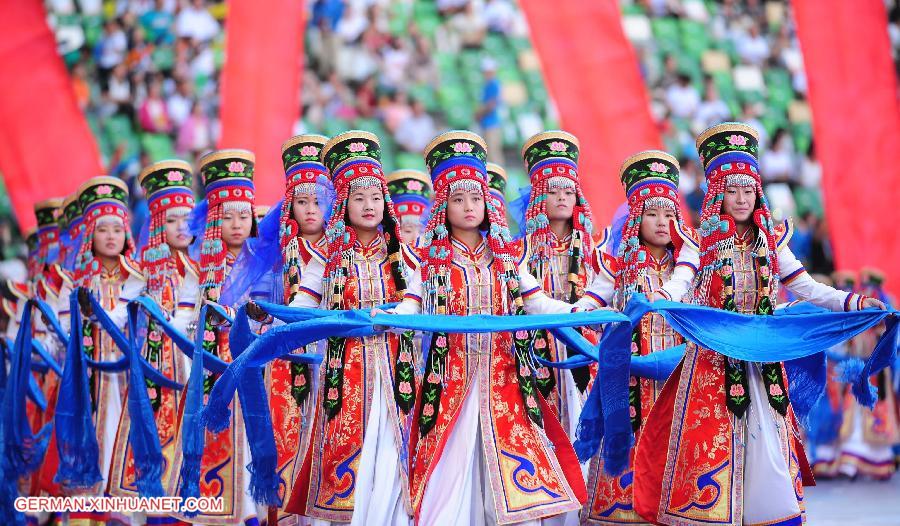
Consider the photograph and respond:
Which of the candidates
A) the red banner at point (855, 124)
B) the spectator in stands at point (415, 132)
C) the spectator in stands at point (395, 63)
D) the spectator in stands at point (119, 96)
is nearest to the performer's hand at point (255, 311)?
the red banner at point (855, 124)

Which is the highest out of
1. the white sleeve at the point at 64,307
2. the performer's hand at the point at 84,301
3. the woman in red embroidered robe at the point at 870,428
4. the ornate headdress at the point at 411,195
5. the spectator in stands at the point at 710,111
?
the spectator in stands at the point at 710,111

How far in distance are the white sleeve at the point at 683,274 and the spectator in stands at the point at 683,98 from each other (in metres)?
11.5

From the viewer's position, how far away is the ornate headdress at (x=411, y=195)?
347 inches

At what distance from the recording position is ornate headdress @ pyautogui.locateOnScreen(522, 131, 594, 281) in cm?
772

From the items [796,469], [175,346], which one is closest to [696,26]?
[175,346]

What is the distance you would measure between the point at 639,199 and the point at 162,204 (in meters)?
3.14

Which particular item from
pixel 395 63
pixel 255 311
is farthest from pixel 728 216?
pixel 395 63

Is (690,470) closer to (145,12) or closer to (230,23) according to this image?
(230,23)

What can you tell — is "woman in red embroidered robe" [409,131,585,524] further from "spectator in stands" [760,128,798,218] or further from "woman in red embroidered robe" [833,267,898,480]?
"spectator in stands" [760,128,798,218]

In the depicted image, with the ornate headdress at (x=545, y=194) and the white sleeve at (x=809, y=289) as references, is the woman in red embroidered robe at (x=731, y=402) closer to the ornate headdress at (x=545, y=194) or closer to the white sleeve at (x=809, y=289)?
the white sleeve at (x=809, y=289)

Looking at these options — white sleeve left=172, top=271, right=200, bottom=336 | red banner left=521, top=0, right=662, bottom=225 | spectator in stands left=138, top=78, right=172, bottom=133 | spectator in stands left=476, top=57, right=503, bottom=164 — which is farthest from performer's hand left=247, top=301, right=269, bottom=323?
spectator in stands left=138, top=78, right=172, bottom=133

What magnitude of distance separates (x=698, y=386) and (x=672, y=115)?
12.0 m

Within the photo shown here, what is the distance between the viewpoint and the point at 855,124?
1233cm

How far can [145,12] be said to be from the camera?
750 inches
